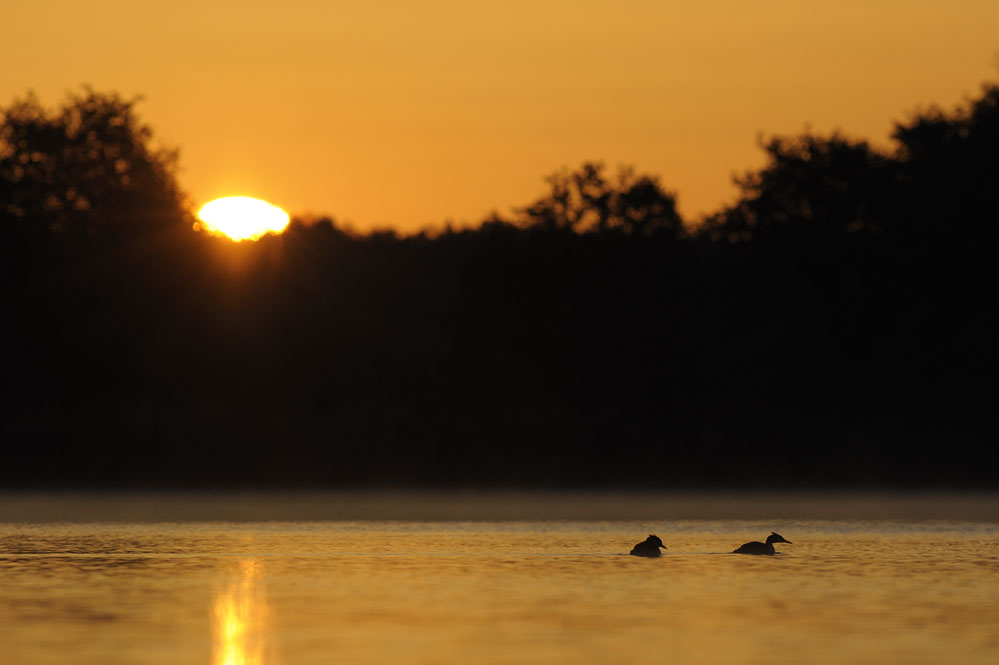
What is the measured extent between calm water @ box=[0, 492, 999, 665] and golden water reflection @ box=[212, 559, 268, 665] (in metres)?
0.04

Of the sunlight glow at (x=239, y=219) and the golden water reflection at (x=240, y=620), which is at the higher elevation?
the sunlight glow at (x=239, y=219)

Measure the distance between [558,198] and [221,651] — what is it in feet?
162

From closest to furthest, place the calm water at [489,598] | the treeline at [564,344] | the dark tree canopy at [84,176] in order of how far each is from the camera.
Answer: the calm water at [489,598], the treeline at [564,344], the dark tree canopy at [84,176]

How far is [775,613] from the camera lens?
20797mm

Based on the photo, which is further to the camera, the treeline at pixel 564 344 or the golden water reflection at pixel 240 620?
the treeline at pixel 564 344

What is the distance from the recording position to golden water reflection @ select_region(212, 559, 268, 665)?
17531 millimetres

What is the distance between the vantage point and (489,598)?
22078 mm

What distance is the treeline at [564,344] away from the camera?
49156 mm

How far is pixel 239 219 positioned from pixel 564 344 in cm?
1740

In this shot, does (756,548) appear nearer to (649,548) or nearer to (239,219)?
(649,548)

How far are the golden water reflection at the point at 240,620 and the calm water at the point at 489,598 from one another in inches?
1.5

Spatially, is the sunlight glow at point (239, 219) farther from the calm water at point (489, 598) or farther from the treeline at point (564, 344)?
the calm water at point (489, 598)

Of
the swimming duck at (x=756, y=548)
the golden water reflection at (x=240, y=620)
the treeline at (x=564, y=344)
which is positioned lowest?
the golden water reflection at (x=240, y=620)

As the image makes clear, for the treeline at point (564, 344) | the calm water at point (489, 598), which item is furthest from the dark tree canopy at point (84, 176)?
the calm water at point (489, 598)
